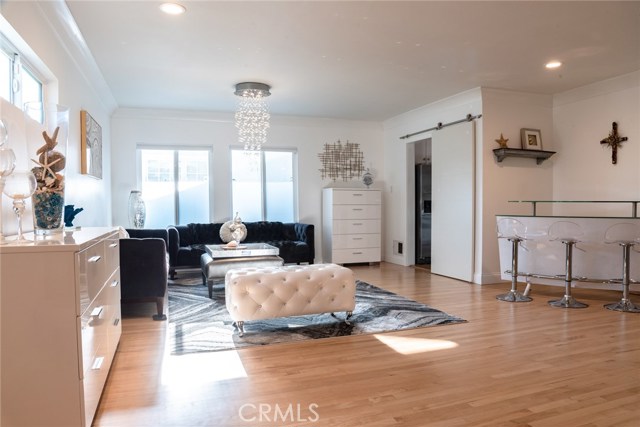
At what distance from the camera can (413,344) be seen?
127 inches

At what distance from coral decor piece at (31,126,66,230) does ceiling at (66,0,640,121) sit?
5.06ft

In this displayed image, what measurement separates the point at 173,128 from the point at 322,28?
4.17m

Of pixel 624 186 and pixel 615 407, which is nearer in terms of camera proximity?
pixel 615 407

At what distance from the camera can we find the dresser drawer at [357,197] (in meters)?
7.30

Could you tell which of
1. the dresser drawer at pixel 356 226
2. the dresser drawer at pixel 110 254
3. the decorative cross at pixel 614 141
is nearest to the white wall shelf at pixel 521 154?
the decorative cross at pixel 614 141

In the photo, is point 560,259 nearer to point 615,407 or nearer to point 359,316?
point 359,316

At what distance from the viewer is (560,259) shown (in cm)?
485

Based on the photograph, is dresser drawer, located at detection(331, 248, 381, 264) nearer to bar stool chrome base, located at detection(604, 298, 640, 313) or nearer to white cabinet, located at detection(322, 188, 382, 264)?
white cabinet, located at detection(322, 188, 382, 264)

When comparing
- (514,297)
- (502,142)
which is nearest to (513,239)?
(514,297)

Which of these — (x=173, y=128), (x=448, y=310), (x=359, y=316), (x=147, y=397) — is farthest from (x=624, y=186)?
(x=173, y=128)

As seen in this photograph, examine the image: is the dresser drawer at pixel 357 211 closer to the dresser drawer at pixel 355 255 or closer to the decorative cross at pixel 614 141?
the dresser drawer at pixel 355 255

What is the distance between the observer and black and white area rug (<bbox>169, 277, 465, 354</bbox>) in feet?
10.9

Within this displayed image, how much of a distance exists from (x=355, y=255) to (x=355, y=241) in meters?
0.24

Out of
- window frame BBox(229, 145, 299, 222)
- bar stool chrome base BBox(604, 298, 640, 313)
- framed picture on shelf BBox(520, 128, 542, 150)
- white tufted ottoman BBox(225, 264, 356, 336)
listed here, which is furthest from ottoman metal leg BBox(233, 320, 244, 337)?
framed picture on shelf BBox(520, 128, 542, 150)
